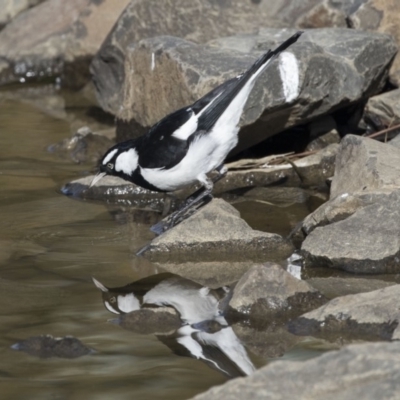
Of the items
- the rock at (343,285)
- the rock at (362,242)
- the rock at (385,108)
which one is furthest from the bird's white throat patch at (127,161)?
the rock at (385,108)

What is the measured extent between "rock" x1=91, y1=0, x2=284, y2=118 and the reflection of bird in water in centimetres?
436

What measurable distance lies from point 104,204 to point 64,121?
10.1 ft

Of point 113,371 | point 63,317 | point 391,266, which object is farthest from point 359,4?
point 113,371

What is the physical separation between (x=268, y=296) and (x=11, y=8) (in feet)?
29.7

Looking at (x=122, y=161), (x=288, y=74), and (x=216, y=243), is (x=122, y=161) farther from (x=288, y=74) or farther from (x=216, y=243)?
(x=288, y=74)

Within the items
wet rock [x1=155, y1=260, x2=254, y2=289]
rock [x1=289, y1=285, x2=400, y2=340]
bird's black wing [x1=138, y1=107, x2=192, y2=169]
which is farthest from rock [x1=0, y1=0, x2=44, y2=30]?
rock [x1=289, y1=285, x2=400, y2=340]

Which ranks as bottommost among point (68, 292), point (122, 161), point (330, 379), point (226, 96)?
point (68, 292)

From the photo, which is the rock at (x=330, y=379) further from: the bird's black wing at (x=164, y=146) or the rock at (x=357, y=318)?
the bird's black wing at (x=164, y=146)

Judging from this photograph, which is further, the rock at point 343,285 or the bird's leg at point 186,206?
the bird's leg at point 186,206

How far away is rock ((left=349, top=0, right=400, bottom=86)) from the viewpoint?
28.9 ft

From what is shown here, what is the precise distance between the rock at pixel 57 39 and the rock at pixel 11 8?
0.80ft

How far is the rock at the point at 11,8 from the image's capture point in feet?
42.6

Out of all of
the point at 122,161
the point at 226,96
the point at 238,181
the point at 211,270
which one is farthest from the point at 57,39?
the point at 211,270

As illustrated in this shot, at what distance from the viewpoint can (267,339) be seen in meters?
4.61
